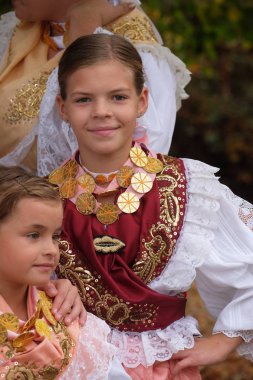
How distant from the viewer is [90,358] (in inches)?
136

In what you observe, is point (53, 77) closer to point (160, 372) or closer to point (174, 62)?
point (174, 62)

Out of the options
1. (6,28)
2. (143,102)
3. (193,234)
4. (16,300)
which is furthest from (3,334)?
(6,28)

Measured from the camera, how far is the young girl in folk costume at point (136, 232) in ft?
12.1

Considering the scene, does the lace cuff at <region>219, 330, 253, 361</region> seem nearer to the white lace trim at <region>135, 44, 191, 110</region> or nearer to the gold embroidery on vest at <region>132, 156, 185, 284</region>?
the gold embroidery on vest at <region>132, 156, 185, 284</region>

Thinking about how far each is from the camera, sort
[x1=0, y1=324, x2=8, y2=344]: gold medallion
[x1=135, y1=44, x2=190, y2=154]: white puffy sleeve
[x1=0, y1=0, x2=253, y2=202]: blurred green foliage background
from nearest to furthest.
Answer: [x1=0, y1=324, x2=8, y2=344]: gold medallion → [x1=135, y1=44, x2=190, y2=154]: white puffy sleeve → [x1=0, y1=0, x2=253, y2=202]: blurred green foliage background

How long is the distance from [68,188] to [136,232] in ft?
0.96

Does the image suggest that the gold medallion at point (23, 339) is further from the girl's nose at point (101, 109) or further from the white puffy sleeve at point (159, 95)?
the white puffy sleeve at point (159, 95)

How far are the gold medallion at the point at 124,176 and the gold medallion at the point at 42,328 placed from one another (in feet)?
2.02

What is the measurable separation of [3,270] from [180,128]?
6.60m

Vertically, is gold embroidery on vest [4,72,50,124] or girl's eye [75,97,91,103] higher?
girl's eye [75,97,91,103]

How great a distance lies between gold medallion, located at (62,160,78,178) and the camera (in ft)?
12.5

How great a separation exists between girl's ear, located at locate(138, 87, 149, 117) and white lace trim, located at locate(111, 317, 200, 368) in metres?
0.76

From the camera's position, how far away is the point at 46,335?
3330 millimetres

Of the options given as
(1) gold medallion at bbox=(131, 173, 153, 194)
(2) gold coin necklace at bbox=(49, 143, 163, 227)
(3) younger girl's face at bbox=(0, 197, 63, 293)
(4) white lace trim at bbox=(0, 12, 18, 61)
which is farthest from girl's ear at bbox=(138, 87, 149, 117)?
(4) white lace trim at bbox=(0, 12, 18, 61)
